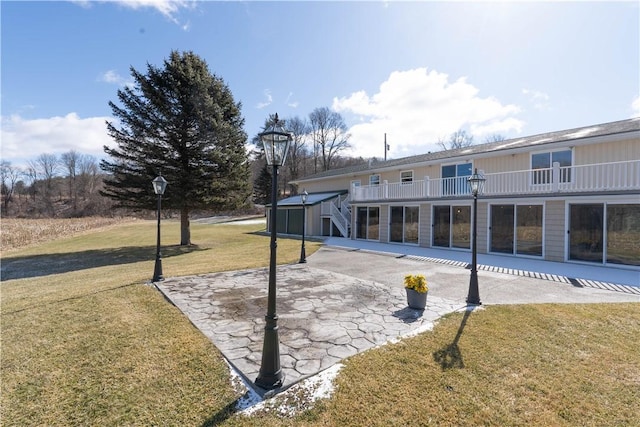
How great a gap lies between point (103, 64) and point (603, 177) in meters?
20.6

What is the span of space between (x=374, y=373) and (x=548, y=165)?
45.9 ft

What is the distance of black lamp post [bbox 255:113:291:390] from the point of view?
139 inches

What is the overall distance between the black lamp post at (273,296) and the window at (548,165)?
12858 mm

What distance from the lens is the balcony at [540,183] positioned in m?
10.6

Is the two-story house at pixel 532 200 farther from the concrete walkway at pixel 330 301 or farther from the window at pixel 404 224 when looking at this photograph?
the concrete walkway at pixel 330 301

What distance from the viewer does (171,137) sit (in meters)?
17.4

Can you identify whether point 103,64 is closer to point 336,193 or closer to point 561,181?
point 336,193

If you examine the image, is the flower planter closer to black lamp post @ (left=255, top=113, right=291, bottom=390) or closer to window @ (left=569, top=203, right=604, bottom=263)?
black lamp post @ (left=255, top=113, right=291, bottom=390)

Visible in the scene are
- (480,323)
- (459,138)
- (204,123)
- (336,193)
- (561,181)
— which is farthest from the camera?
(459,138)

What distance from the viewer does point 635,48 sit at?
417 inches

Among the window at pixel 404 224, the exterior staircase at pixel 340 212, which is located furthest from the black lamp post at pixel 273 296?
the exterior staircase at pixel 340 212

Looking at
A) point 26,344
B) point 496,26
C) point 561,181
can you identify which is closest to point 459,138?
point 561,181

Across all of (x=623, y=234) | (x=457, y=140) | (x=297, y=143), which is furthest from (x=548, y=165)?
(x=297, y=143)

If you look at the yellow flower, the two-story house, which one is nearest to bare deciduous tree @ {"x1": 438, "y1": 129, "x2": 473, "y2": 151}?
the two-story house
